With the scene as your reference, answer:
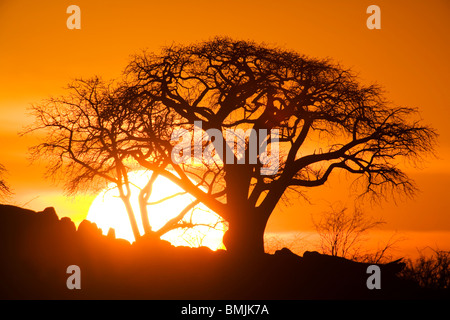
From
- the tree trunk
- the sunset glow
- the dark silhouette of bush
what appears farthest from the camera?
the sunset glow

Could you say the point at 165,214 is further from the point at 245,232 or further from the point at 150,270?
the point at 150,270

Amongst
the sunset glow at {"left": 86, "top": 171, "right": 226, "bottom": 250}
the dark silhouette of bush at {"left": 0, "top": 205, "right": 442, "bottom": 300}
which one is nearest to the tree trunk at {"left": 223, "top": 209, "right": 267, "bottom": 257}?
the dark silhouette of bush at {"left": 0, "top": 205, "right": 442, "bottom": 300}

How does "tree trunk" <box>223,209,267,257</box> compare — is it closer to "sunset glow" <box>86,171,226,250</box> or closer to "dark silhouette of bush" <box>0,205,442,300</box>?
"dark silhouette of bush" <box>0,205,442,300</box>

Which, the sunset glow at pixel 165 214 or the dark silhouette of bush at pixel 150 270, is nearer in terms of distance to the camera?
the dark silhouette of bush at pixel 150 270

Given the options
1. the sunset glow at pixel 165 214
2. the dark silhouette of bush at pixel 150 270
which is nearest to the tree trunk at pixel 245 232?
the dark silhouette of bush at pixel 150 270

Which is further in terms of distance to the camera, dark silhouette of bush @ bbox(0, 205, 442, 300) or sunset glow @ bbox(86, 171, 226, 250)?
sunset glow @ bbox(86, 171, 226, 250)

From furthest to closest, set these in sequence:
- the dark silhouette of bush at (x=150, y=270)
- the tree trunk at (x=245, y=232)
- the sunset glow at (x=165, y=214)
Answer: the sunset glow at (x=165, y=214)
the tree trunk at (x=245, y=232)
the dark silhouette of bush at (x=150, y=270)

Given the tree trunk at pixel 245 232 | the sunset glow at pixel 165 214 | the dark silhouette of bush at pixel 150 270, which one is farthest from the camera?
the sunset glow at pixel 165 214

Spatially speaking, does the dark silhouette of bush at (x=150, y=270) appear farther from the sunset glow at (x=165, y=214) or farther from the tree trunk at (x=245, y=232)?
the sunset glow at (x=165, y=214)

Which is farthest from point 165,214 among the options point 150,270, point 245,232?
point 150,270

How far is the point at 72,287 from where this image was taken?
2116 cm

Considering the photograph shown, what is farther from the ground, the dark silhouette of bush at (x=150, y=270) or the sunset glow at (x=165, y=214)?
the sunset glow at (x=165, y=214)
